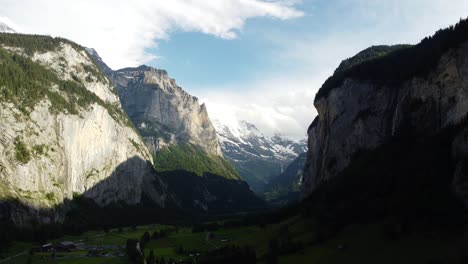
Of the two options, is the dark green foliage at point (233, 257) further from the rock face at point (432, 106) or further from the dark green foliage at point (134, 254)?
the rock face at point (432, 106)

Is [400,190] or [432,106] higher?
[432,106]

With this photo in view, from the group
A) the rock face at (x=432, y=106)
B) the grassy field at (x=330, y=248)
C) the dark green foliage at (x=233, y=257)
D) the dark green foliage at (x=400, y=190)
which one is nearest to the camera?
the grassy field at (x=330, y=248)

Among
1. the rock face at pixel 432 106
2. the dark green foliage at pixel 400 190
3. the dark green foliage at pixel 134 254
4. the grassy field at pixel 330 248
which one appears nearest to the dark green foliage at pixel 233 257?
the grassy field at pixel 330 248

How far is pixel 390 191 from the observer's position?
12450cm

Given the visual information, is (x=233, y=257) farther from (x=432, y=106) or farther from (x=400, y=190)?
(x=432, y=106)

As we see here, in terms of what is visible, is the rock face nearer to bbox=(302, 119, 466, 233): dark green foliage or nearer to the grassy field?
bbox=(302, 119, 466, 233): dark green foliage

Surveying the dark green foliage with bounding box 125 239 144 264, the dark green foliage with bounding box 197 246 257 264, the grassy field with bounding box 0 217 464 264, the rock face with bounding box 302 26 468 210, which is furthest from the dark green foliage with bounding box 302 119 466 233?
the dark green foliage with bounding box 125 239 144 264

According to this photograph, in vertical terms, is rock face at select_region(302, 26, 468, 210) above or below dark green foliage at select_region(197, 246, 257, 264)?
above

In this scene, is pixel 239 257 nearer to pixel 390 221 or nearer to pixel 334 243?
pixel 334 243

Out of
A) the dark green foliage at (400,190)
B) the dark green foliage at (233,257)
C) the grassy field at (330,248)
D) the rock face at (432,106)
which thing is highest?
the rock face at (432,106)

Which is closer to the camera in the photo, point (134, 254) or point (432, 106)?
point (432, 106)

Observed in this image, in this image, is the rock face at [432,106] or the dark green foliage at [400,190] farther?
the rock face at [432,106]

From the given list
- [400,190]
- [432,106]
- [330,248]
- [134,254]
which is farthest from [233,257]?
[432,106]

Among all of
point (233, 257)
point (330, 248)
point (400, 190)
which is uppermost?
point (400, 190)
